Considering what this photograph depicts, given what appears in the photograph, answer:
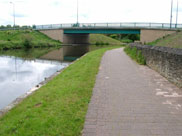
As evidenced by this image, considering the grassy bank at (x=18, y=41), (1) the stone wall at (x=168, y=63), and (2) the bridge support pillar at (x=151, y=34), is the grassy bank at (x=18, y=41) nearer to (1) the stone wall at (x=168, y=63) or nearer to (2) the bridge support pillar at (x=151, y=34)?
(2) the bridge support pillar at (x=151, y=34)

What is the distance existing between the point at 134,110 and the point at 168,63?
4.34 meters

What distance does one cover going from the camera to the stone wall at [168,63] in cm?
754

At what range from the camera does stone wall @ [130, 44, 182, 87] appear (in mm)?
7535

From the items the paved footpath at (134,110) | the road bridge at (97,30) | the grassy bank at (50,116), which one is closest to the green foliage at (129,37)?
the road bridge at (97,30)

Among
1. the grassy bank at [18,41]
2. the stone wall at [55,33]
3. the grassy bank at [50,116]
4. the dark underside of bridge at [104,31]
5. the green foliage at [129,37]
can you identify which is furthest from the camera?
the green foliage at [129,37]

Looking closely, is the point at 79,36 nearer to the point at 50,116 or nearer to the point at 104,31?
the point at 104,31

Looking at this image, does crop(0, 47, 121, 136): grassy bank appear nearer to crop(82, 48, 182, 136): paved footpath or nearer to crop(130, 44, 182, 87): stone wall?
crop(82, 48, 182, 136): paved footpath

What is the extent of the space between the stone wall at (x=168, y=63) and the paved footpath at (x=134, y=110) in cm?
43

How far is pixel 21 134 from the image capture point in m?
4.00

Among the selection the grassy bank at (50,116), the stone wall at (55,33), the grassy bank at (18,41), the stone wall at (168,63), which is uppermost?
the stone wall at (55,33)

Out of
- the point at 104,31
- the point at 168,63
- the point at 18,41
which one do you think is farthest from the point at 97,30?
the point at 168,63

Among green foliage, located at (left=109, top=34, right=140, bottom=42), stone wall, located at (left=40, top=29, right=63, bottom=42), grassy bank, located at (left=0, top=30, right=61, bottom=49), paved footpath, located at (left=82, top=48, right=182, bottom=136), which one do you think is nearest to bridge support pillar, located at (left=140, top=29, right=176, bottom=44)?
grassy bank, located at (left=0, top=30, right=61, bottom=49)

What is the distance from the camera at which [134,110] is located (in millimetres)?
5309

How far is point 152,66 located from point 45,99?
25.0ft
